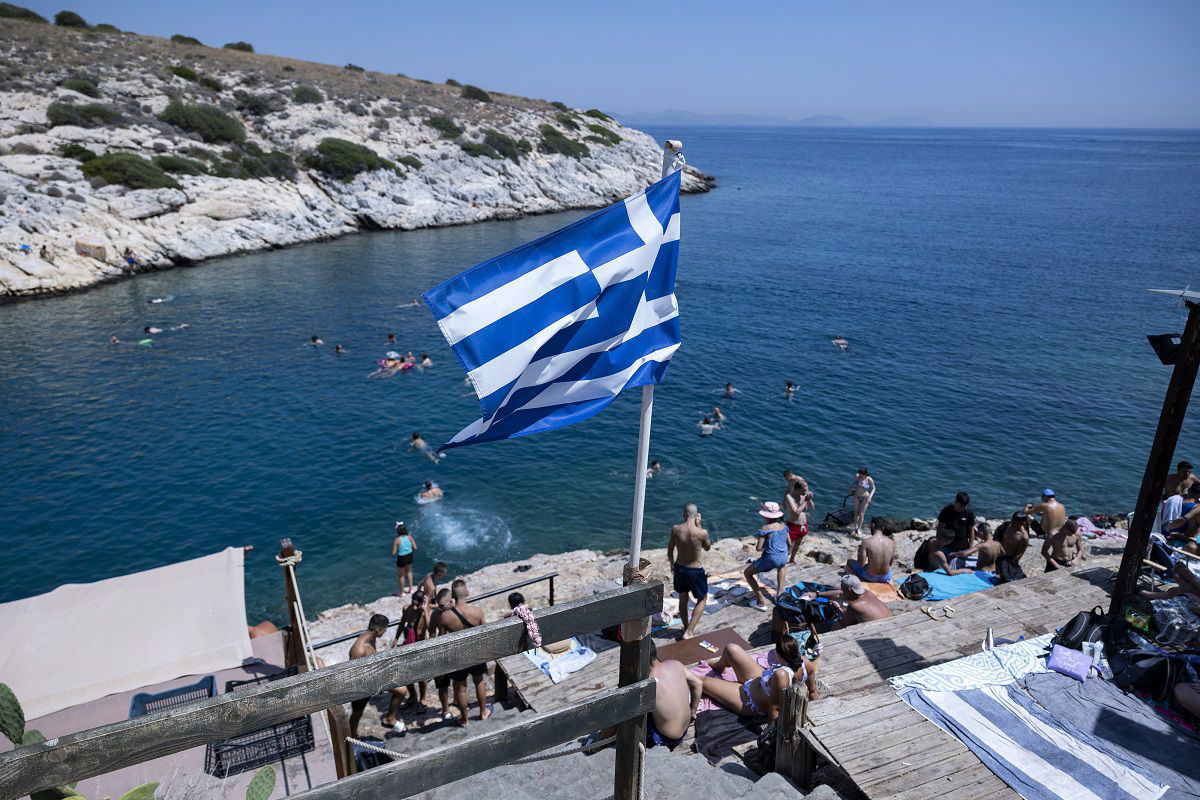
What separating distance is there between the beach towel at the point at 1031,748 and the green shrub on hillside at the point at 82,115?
197 feet

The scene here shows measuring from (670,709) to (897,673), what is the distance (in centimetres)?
257

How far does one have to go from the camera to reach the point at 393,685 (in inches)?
125

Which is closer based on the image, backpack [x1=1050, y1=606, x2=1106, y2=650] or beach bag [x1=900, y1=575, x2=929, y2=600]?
backpack [x1=1050, y1=606, x2=1106, y2=650]

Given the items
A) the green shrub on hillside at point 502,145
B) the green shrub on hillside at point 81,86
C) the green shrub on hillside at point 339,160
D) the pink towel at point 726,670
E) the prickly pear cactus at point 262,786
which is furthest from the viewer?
the green shrub on hillside at point 502,145

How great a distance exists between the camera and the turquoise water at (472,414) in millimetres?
18906

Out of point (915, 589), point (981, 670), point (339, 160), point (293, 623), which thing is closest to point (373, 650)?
point (293, 623)

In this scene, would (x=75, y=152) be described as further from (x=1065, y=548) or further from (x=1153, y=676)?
(x=1153, y=676)

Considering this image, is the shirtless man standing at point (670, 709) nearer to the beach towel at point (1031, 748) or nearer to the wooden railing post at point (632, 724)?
the beach towel at point (1031, 748)

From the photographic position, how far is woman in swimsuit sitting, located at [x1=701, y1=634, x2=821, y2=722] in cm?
709

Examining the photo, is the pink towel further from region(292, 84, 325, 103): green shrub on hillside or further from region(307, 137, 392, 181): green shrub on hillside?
region(292, 84, 325, 103): green shrub on hillside

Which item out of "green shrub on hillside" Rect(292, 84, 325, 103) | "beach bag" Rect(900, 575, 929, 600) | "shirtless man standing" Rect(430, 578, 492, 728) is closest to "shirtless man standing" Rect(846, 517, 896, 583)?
"beach bag" Rect(900, 575, 929, 600)

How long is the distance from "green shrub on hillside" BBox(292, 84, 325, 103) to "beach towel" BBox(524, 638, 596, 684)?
2756 inches

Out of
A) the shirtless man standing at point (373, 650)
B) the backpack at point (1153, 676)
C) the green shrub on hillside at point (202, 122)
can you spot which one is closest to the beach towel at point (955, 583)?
the backpack at point (1153, 676)

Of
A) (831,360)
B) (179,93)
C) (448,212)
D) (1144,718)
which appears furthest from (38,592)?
(179,93)
